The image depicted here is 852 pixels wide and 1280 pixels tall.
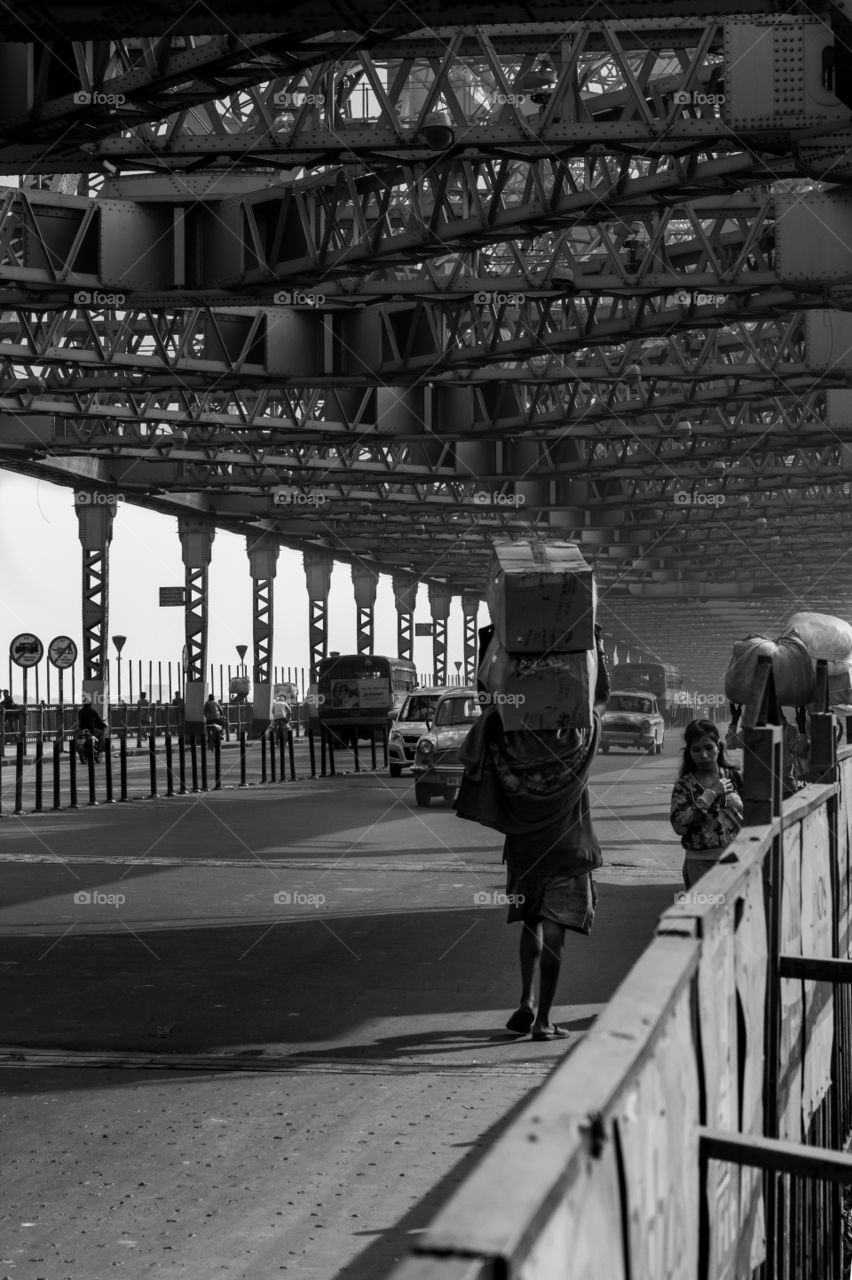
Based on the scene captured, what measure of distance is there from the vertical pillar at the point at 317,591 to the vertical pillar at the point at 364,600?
518 cm

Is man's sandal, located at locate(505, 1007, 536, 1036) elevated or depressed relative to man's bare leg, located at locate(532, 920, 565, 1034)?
depressed

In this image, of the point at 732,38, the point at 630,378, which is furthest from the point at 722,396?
the point at 732,38

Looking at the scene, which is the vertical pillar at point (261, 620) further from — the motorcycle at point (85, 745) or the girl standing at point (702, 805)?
the girl standing at point (702, 805)

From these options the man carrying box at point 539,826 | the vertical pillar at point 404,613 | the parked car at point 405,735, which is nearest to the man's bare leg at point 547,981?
the man carrying box at point 539,826

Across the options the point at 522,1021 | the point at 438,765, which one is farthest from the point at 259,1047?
the point at 438,765

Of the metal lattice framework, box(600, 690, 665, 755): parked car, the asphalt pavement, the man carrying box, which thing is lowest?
box(600, 690, 665, 755): parked car

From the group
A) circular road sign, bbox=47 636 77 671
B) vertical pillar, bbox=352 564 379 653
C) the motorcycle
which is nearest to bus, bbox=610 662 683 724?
vertical pillar, bbox=352 564 379 653

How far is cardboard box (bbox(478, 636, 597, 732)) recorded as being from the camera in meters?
9.25

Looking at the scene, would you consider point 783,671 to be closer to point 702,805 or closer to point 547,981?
point 702,805

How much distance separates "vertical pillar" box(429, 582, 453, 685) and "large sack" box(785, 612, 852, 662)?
85.0 metres

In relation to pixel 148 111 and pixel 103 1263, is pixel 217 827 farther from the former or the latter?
pixel 103 1263

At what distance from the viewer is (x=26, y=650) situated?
1560 inches

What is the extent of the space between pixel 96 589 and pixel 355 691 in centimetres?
1090

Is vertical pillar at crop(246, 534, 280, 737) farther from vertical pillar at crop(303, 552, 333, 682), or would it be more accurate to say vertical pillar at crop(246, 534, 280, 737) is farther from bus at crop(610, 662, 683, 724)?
bus at crop(610, 662, 683, 724)
